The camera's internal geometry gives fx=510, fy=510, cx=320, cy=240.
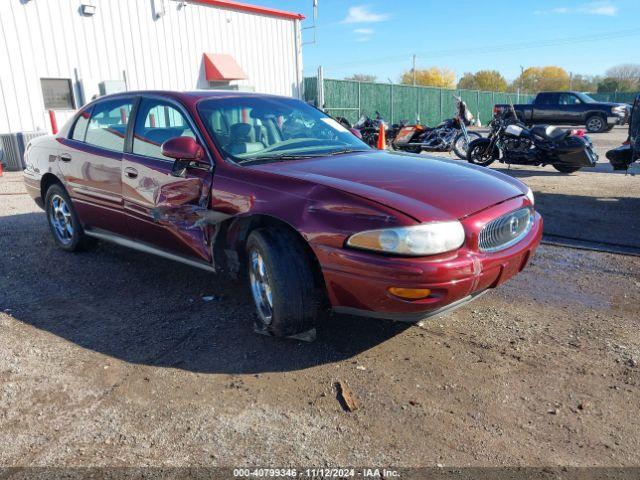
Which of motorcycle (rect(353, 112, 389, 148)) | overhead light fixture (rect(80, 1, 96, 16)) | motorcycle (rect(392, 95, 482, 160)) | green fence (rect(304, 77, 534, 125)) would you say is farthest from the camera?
green fence (rect(304, 77, 534, 125))

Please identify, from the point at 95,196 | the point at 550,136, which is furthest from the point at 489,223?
the point at 550,136

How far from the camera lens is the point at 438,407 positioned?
260cm

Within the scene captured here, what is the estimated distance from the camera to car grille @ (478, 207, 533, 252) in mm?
2883

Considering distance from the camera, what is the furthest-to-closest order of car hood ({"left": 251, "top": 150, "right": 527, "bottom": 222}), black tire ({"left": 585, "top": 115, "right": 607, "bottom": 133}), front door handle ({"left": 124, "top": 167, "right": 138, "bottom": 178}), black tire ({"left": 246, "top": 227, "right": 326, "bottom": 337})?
black tire ({"left": 585, "top": 115, "right": 607, "bottom": 133}) < front door handle ({"left": 124, "top": 167, "right": 138, "bottom": 178}) < black tire ({"left": 246, "top": 227, "right": 326, "bottom": 337}) < car hood ({"left": 251, "top": 150, "right": 527, "bottom": 222})

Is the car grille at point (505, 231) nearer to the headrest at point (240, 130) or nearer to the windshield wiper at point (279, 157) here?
the windshield wiper at point (279, 157)

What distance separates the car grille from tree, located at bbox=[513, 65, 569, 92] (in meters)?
77.5

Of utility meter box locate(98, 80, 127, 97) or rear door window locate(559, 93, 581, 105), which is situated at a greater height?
utility meter box locate(98, 80, 127, 97)

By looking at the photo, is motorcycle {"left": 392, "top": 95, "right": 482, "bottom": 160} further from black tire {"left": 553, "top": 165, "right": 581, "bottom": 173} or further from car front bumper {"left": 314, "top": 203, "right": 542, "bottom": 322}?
car front bumper {"left": 314, "top": 203, "right": 542, "bottom": 322}

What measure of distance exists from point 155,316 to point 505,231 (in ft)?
8.18

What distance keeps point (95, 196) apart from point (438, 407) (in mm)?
3436

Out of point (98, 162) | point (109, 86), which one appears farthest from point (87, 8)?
point (98, 162)

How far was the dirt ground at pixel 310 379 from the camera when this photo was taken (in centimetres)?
231

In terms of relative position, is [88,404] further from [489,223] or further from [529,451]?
[489,223]

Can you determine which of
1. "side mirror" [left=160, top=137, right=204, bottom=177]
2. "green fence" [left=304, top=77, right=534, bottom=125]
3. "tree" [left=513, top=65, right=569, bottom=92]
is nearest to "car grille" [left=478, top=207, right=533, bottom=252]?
"side mirror" [left=160, top=137, right=204, bottom=177]
